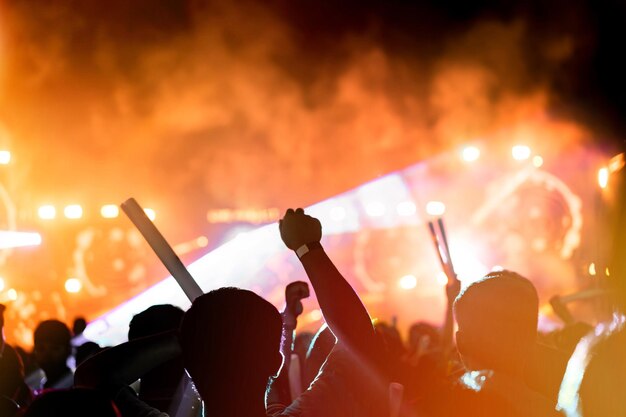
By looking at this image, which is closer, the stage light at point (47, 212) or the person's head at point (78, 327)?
the person's head at point (78, 327)

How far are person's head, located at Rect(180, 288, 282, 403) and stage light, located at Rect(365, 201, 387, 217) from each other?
1382 cm

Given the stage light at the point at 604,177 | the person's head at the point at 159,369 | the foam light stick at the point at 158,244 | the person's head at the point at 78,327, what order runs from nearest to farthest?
1. the foam light stick at the point at 158,244
2. the stage light at the point at 604,177
3. the person's head at the point at 159,369
4. the person's head at the point at 78,327

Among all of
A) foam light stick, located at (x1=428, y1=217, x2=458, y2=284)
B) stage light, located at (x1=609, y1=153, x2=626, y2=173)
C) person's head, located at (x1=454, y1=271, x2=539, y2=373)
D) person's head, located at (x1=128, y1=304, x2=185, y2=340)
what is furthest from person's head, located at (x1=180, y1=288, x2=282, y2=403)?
foam light stick, located at (x1=428, y1=217, x2=458, y2=284)

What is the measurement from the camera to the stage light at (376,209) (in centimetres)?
1552

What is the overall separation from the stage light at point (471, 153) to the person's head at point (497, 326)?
14.0 m

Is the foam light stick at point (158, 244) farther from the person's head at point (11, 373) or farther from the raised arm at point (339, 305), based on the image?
the person's head at point (11, 373)

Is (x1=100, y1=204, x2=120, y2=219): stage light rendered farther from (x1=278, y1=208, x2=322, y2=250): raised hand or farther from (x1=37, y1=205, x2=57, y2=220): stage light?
(x1=278, y1=208, x2=322, y2=250): raised hand

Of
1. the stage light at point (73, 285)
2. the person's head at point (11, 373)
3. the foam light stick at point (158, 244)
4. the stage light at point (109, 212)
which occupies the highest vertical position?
the stage light at point (109, 212)

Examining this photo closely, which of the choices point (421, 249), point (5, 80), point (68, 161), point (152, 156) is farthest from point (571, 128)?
point (5, 80)

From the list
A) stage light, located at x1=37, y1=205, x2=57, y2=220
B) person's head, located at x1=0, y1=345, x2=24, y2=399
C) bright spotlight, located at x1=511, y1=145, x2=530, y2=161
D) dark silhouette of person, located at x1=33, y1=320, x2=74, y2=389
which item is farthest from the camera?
bright spotlight, located at x1=511, y1=145, x2=530, y2=161

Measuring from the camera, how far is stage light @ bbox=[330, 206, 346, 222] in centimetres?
1583

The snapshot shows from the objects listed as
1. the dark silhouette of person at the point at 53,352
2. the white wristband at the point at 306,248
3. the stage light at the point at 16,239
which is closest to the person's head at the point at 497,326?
the white wristband at the point at 306,248

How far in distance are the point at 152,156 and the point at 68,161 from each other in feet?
8.81

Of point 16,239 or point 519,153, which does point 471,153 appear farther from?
point 16,239
